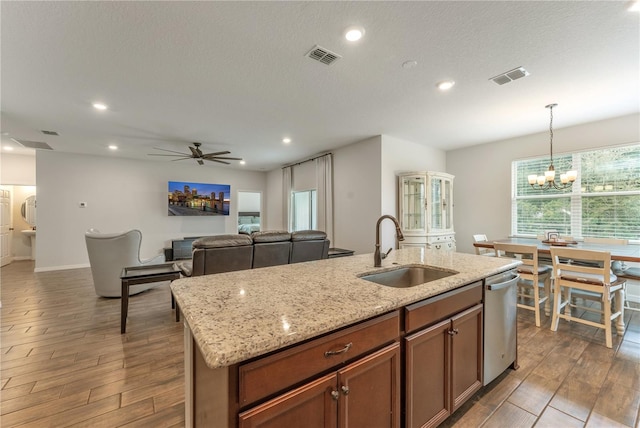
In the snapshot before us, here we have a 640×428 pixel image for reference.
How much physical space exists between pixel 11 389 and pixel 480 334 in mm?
3292

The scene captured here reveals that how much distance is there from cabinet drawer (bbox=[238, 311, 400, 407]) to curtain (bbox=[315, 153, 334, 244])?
464cm

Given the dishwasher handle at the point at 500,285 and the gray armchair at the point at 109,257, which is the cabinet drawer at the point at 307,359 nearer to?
the dishwasher handle at the point at 500,285

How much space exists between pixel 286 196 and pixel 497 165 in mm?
5111

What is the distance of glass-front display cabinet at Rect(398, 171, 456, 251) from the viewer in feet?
15.4

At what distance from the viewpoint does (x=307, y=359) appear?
932 millimetres

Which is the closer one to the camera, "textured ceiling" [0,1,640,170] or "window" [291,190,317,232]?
"textured ceiling" [0,1,640,170]

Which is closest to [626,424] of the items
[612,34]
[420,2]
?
[612,34]

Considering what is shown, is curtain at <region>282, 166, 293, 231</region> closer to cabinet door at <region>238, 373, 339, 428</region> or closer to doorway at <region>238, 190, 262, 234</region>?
doorway at <region>238, 190, 262, 234</region>

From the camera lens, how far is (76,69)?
2518 millimetres

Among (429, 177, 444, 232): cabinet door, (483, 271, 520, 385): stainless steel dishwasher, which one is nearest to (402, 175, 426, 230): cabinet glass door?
(429, 177, 444, 232): cabinet door

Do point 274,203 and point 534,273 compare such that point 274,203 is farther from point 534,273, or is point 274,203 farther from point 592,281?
point 592,281

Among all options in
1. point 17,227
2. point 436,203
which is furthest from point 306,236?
point 17,227

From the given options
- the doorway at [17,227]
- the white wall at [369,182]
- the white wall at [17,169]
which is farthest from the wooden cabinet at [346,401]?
the doorway at [17,227]

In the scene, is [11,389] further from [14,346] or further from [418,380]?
[418,380]
